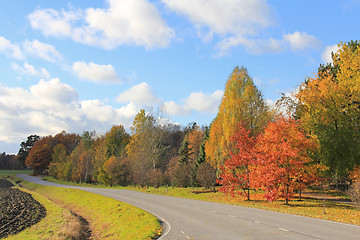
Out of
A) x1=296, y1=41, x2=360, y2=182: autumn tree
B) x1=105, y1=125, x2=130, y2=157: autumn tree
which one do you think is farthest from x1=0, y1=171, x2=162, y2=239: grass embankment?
x1=105, y1=125, x2=130, y2=157: autumn tree

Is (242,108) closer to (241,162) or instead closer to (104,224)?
(241,162)

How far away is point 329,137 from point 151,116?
28191 millimetres

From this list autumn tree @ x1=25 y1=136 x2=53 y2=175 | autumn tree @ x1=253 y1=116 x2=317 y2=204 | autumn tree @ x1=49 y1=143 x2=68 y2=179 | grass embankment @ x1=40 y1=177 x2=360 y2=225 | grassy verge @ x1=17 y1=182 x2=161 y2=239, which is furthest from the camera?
autumn tree @ x1=25 y1=136 x2=53 y2=175

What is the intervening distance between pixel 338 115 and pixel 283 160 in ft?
22.4

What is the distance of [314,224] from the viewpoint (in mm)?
10703

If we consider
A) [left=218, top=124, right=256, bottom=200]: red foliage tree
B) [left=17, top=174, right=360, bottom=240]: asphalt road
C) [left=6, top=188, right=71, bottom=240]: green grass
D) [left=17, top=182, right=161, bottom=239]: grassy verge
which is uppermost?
[left=218, top=124, right=256, bottom=200]: red foliage tree

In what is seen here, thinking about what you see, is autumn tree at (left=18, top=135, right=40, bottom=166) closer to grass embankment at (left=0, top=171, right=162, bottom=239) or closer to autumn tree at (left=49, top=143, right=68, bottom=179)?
autumn tree at (left=49, top=143, right=68, bottom=179)

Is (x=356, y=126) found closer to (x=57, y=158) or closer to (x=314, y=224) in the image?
(x=314, y=224)

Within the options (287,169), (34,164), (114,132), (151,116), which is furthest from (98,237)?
(34,164)

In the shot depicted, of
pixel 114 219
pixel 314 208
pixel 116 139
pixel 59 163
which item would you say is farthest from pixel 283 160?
pixel 59 163

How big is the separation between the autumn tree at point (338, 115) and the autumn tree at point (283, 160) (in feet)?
5.67

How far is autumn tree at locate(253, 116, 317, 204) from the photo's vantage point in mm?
18500

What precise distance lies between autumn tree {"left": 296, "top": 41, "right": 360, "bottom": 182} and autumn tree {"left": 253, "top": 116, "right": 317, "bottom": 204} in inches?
68.0

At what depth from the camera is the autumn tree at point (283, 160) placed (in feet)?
60.7
